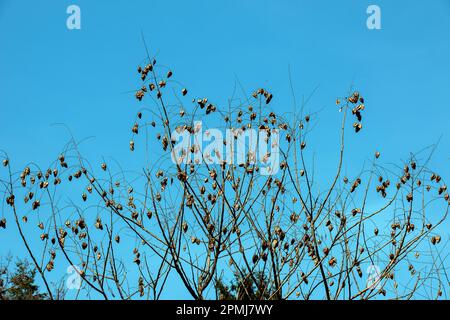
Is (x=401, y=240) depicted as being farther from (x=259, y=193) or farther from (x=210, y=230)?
(x=210, y=230)

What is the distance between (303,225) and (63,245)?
2.41 meters

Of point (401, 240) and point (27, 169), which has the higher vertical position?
point (27, 169)

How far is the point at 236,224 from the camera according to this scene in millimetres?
6223

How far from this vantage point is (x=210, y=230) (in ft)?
19.9
